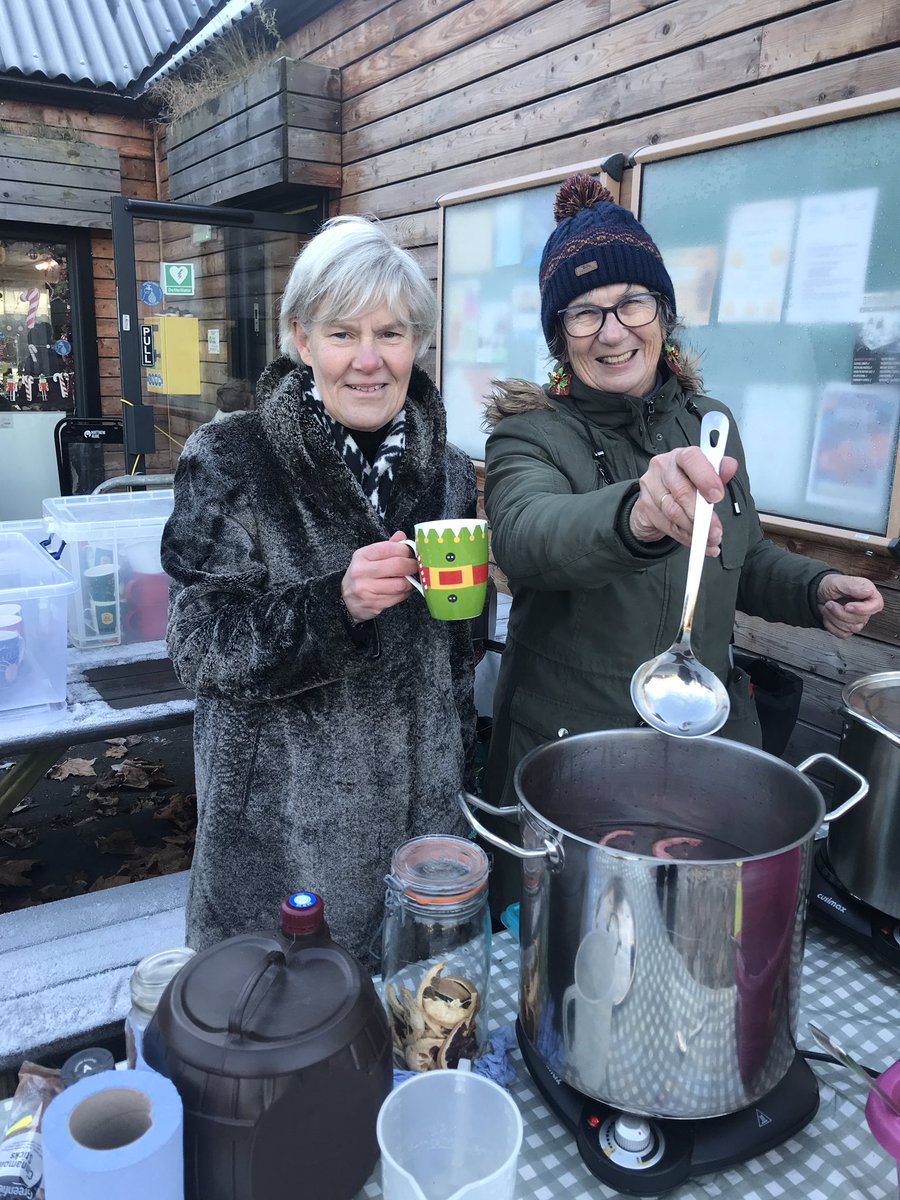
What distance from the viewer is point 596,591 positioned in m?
1.55

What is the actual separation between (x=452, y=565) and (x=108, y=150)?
7196mm

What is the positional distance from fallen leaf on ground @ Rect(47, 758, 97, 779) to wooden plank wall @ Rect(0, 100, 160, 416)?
408 cm

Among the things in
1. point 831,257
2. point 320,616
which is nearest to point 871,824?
point 320,616

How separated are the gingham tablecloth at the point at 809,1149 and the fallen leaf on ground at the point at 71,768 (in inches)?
145

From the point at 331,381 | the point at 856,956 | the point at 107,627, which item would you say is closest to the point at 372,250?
the point at 331,381

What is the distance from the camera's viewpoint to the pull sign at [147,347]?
540 cm

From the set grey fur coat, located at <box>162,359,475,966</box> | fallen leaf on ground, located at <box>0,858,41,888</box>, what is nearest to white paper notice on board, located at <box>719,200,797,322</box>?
grey fur coat, located at <box>162,359,475,966</box>

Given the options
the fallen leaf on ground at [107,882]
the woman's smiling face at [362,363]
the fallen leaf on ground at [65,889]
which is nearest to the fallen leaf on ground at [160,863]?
the fallen leaf on ground at [107,882]

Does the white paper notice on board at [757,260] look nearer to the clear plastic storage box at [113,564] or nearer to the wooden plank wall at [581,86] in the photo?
the wooden plank wall at [581,86]

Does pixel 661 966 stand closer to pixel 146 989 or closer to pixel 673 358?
pixel 146 989

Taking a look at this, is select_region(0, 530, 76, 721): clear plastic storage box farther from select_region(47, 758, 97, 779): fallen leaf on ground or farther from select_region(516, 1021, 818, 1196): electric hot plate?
select_region(47, 758, 97, 779): fallen leaf on ground

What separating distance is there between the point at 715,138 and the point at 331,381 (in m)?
1.88

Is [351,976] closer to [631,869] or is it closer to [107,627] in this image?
[631,869]

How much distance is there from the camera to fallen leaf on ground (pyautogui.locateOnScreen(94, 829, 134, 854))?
3580mm
